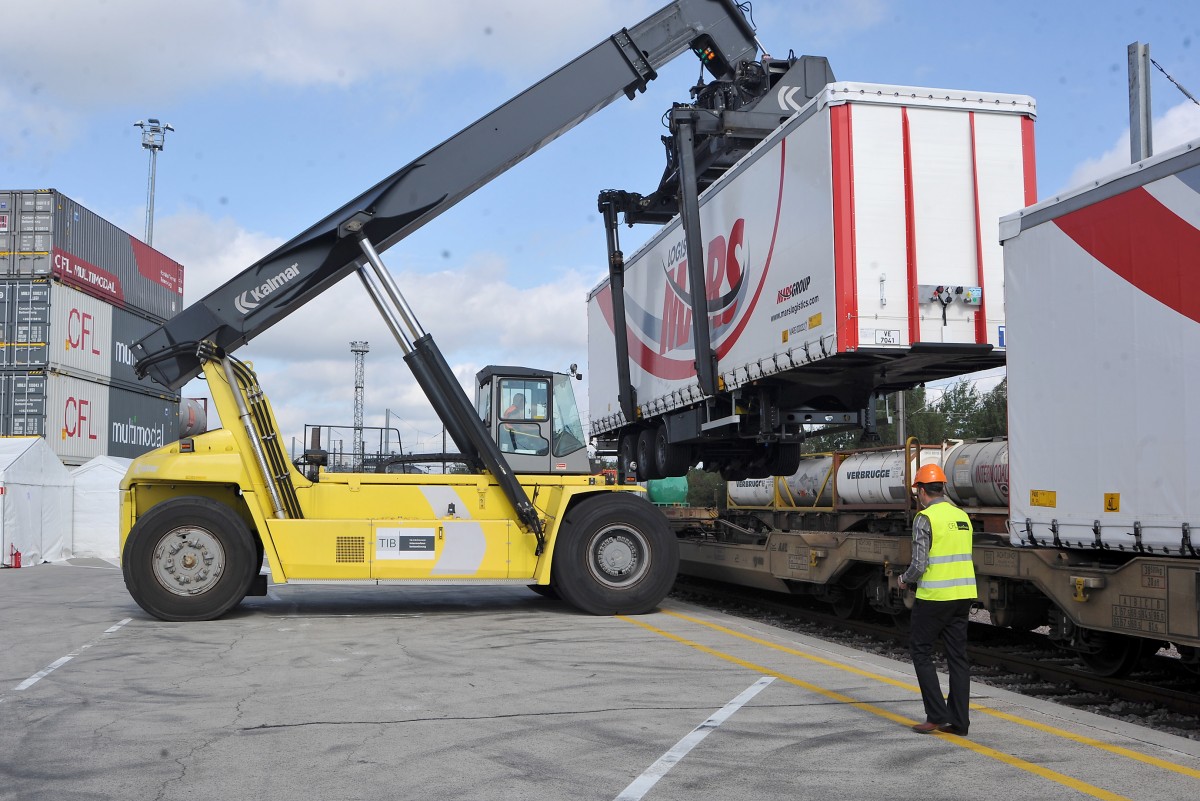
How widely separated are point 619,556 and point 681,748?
6.22 metres

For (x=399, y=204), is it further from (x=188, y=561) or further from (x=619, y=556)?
(x=619, y=556)

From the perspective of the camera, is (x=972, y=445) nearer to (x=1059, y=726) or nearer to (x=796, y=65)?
(x=796, y=65)

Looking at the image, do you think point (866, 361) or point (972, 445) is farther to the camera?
point (972, 445)

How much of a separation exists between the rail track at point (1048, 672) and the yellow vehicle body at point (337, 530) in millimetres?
2247

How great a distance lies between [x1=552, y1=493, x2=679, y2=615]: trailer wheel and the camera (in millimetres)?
11961

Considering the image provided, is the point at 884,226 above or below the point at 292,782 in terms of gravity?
above

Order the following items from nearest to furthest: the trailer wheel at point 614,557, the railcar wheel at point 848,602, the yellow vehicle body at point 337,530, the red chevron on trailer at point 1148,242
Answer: the red chevron on trailer at point 1148,242
the yellow vehicle body at point 337,530
the trailer wheel at point 614,557
the railcar wheel at point 848,602

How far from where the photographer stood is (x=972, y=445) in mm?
13039

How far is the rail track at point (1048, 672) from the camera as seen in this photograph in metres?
7.89

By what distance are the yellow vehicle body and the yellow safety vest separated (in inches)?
228

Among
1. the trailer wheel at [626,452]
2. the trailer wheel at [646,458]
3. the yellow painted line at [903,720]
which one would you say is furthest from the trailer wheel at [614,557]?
the trailer wheel at [626,452]

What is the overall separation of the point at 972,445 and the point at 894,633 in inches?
112

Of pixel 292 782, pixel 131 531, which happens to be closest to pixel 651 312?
pixel 131 531

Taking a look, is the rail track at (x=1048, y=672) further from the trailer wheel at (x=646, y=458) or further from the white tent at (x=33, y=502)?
the white tent at (x=33, y=502)
